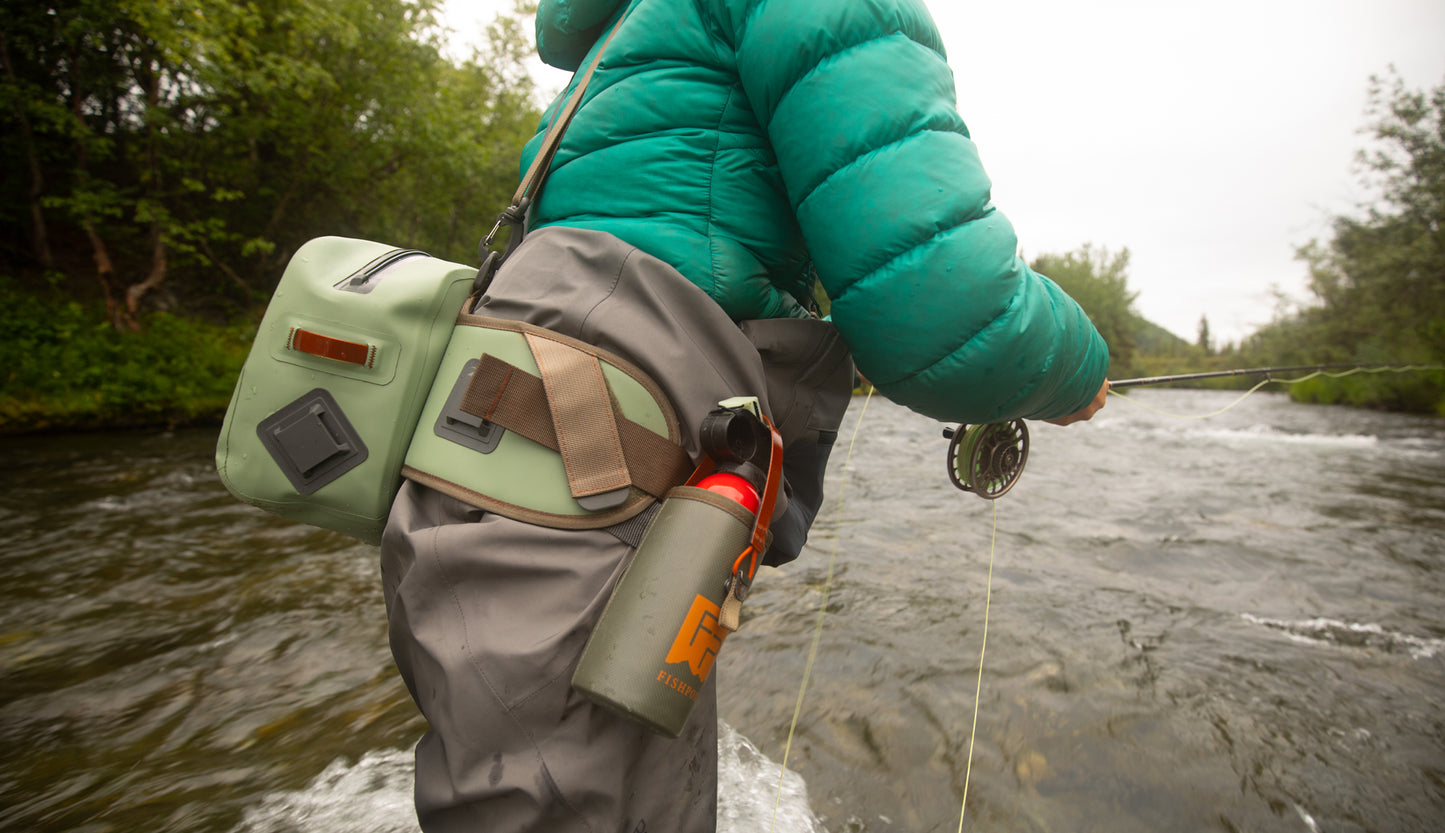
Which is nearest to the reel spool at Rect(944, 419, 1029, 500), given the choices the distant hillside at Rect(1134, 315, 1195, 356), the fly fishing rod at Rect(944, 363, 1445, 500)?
the fly fishing rod at Rect(944, 363, 1445, 500)

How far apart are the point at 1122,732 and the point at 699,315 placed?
8.66 ft

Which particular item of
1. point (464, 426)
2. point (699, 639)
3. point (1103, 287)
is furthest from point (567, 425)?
point (1103, 287)

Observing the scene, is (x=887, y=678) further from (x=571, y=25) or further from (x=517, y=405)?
(x=571, y=25)

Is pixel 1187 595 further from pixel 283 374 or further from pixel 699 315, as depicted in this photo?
pixel 283 374

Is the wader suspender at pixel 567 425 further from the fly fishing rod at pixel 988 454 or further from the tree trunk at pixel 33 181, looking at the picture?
the tree trunk at pixel 33 181

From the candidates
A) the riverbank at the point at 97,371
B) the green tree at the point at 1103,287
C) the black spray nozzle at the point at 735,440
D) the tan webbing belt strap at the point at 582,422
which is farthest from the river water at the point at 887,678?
the green tree at the point at 1103,287

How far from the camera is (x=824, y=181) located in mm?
1242

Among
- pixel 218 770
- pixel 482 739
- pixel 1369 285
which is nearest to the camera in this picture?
pixel 482 739

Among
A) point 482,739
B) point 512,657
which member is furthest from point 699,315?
point 482,739

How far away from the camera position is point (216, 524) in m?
5.50

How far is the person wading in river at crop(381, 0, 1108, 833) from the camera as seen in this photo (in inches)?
40.0

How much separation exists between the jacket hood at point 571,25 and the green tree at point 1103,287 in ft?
260

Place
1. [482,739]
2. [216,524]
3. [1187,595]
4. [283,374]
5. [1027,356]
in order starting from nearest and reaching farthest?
[482,739] < [283,374] < [1027,356] < [1187,595] < [216,524]

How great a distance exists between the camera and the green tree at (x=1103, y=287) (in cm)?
7400
